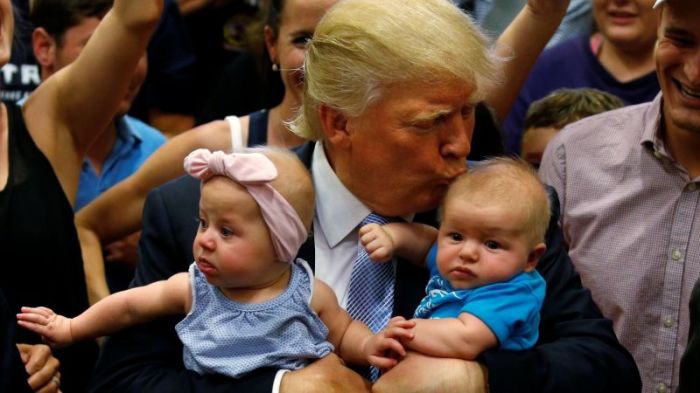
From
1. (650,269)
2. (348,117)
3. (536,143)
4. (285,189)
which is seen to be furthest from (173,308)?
(536,143)

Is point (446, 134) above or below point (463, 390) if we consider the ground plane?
above

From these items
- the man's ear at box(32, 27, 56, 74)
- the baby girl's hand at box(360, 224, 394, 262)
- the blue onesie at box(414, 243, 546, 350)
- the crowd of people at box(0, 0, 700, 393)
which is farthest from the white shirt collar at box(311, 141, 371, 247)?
the man's ear at box(32, 27, 56, 74)

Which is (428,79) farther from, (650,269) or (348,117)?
(650,269)

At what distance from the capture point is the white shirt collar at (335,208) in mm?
3033

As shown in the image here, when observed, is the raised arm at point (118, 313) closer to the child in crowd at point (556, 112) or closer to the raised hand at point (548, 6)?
the raised hand at point (548, 6)

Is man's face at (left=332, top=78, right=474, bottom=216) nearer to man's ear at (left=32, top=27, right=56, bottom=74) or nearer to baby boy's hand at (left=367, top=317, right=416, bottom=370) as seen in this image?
baby boy's hand at (left=367, top=317, right=416, bottom=370)

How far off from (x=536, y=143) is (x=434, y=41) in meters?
1.39

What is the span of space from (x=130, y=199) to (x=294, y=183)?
1314mm

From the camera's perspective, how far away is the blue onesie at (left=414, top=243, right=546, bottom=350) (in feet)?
8.87

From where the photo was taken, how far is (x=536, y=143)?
4215 mm

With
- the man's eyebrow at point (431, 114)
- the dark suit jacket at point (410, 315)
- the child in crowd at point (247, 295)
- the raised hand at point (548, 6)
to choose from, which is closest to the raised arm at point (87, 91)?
the dark suit jacket at point (410, 315)

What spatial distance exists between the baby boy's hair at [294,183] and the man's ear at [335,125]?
192 mm

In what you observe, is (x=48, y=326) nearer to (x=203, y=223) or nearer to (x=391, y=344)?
(x=203, y=223)

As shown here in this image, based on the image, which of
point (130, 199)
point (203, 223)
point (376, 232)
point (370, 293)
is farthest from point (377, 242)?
point (130, 199)
